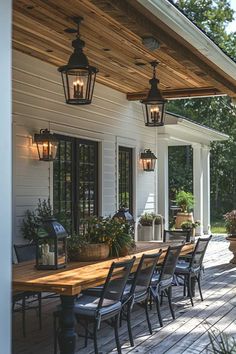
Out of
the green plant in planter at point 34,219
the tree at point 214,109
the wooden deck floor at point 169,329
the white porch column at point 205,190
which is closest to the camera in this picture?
the wooden deck floor at point 169,329

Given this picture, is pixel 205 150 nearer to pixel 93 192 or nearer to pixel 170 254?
pixel 93 192

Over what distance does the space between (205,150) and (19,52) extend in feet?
31.0

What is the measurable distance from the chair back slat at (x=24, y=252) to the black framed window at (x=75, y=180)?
6.39ft

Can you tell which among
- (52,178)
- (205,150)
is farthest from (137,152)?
(205,150)

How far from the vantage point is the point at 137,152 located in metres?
10.3

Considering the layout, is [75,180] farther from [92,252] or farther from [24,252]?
[92,252]

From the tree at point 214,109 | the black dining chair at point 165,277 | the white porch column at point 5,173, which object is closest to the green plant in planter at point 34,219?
the black dining chair at point 165,277

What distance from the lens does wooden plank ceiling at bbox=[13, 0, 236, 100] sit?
4.46 m

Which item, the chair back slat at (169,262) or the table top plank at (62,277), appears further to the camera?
the chair back slat at (169,262)

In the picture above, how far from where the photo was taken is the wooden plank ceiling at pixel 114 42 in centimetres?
446

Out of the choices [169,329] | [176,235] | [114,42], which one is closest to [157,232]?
[176,235]

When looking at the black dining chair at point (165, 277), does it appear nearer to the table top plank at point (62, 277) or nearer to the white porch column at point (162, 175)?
the table top plank at point (62, 277)

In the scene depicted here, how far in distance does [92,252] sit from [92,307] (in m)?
0.79

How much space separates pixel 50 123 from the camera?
23.7ft
